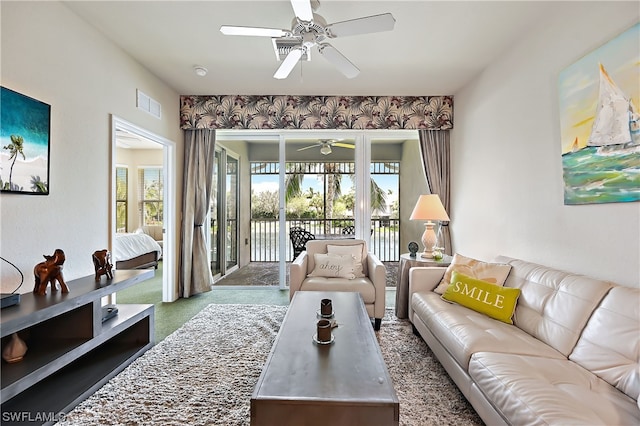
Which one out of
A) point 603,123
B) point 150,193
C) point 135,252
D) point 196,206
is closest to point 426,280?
point 603,123

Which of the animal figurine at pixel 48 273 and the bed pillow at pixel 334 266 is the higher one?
the animal figurine at pixel 48 273

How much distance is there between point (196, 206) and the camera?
418 centimetres

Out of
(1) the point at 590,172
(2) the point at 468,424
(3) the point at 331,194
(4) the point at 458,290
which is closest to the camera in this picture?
(2) the point at 468,424

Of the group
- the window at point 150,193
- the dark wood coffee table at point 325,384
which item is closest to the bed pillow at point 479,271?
the dark wood coffee table at point 325,384

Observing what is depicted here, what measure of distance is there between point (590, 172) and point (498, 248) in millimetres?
1268

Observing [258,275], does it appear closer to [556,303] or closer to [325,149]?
[325,149]

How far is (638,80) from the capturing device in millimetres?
1618

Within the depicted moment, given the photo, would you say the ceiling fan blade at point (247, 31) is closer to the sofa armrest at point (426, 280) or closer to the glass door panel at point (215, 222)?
the sofa armrest at point (426, 280)

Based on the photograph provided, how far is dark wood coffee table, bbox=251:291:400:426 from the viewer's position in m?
1.20

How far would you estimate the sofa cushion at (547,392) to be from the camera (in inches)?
44.6

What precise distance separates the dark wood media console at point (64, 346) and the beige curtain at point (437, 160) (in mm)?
3581

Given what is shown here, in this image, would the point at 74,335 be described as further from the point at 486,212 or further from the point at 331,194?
the point at 486,212

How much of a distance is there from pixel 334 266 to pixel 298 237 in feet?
4.87

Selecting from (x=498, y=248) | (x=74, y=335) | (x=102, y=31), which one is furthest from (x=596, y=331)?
(x=102, y=31)
